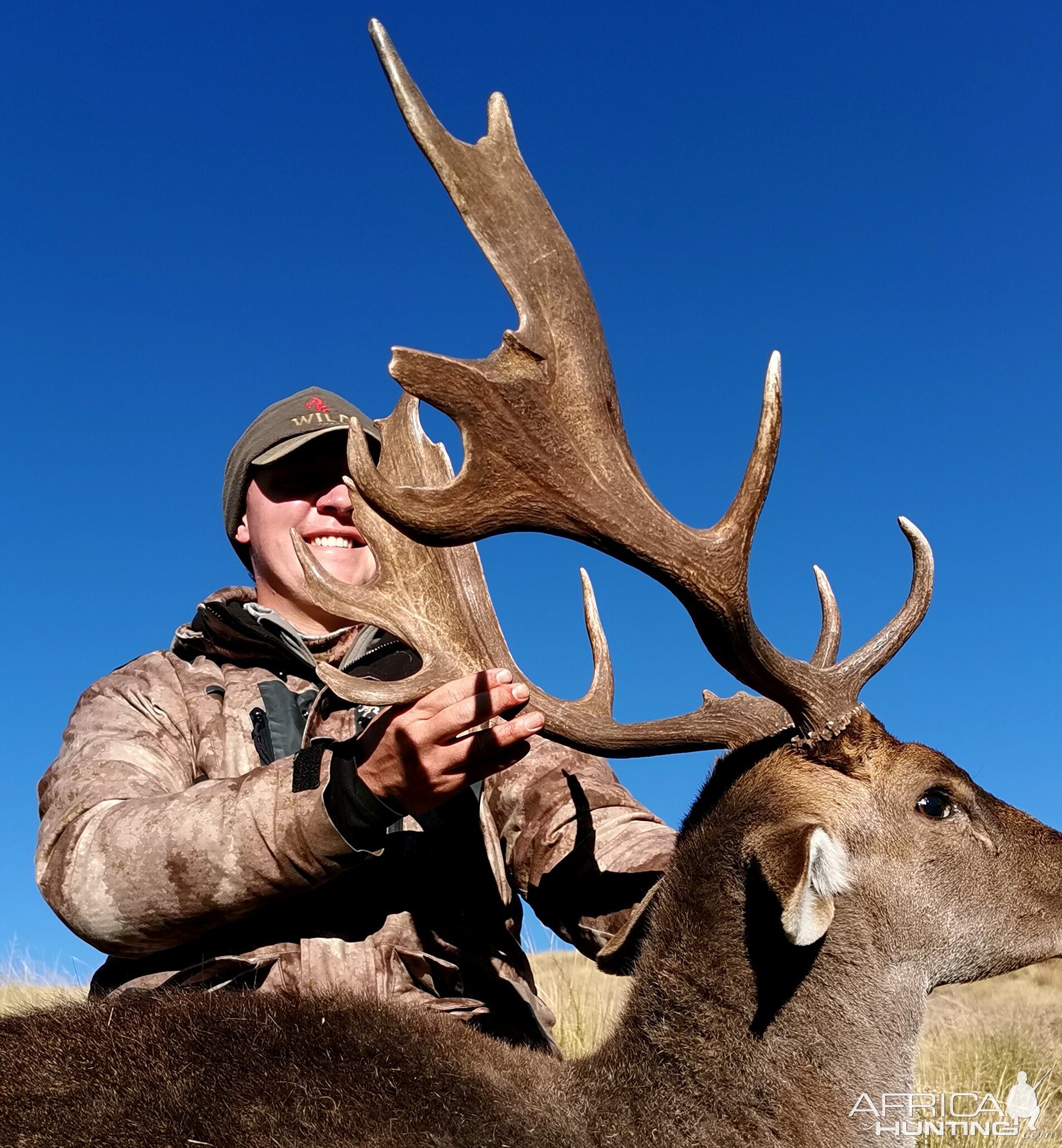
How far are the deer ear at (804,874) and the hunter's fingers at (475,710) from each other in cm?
84

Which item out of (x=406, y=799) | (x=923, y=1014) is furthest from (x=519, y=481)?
(x=923, y=1014)

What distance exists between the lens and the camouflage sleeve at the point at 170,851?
161 inches

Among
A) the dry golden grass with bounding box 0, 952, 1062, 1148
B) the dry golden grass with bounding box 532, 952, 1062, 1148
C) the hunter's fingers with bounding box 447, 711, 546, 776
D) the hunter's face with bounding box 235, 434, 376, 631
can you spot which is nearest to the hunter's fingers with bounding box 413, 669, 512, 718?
the hunter's fingers with bounding box 447, 711, 546, 776

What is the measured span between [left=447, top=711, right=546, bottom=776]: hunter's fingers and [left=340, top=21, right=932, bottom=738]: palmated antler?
22.7 inches

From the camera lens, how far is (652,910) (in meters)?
Answer: 3.94

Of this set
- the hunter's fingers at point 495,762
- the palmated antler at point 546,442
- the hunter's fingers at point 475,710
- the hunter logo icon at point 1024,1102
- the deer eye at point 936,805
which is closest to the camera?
the palmated antler at point 546,442

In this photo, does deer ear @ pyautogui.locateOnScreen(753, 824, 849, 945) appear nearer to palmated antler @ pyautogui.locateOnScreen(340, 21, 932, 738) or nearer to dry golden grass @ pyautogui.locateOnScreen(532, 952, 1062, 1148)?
palmated antler @ pyautogui.locateOnScreen(340, 21, 932, 738)

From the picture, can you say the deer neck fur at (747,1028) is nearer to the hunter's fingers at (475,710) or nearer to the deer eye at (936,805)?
the deer eye at (936,805)

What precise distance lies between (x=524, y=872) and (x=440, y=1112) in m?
1.62

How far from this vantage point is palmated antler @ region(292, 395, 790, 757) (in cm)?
397

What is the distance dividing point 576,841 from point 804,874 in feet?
4.70

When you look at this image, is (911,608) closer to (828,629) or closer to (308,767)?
(828,629)

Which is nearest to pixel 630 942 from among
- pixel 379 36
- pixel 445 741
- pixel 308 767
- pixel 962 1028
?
pixel 445 741

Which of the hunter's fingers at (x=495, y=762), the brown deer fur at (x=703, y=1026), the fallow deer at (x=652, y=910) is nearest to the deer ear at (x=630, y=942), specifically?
the fallow deer at (x=652, y=910)
